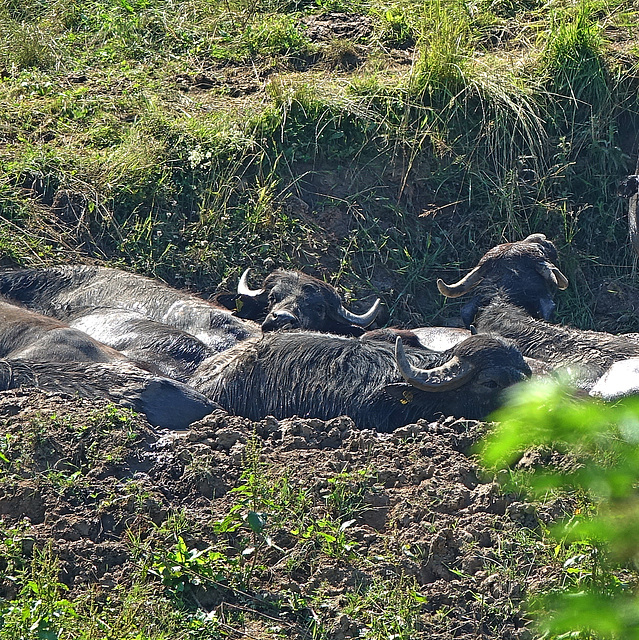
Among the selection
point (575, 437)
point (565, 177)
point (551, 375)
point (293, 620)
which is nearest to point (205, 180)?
point (565, 177)

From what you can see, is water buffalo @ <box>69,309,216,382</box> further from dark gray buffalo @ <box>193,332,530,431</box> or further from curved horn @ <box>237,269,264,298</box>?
curved horn @ <box>237,269,264,298</box>

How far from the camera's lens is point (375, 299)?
7645 mm

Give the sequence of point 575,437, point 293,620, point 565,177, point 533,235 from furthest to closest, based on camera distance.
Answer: point 565,177, point 533,235, point 293,620, point 575,437

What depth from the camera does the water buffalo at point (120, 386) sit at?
5.28 metres

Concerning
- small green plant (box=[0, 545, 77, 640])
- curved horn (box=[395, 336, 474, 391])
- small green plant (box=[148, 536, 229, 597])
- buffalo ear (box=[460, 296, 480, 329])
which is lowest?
buffalo ear (box=[460, 296, 480, 329])

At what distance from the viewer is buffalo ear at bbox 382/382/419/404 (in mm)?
5582

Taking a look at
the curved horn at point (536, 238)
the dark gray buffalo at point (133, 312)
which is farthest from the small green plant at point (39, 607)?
the curved horn at point (536, 238)

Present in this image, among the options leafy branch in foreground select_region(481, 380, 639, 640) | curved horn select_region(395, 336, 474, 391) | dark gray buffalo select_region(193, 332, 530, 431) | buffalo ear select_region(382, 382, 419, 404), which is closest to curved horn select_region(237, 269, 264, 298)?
dark gray buffalo select_region(193, 332, 530, 431)

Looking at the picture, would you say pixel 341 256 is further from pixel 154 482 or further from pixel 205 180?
pixel 154 482

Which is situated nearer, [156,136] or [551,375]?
[551,375]

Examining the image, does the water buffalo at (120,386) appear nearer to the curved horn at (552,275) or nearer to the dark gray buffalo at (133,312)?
the dark gray buffalo at (133,312)

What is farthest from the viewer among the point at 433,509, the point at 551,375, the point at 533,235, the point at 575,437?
the point at 533,235

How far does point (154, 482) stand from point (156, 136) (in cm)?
477

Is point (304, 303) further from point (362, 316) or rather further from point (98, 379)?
point (98, 379)
